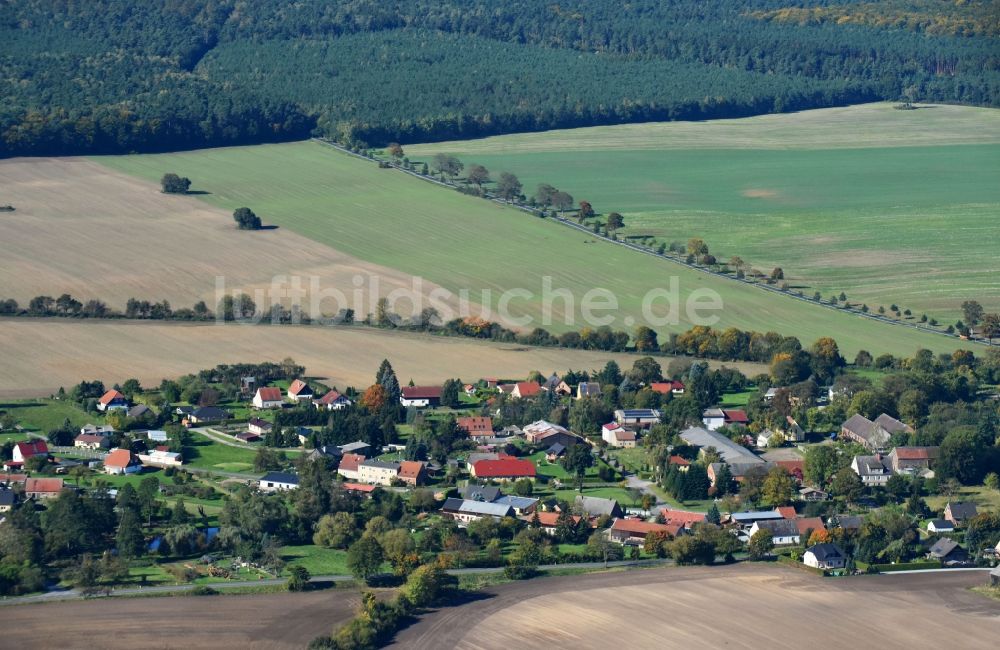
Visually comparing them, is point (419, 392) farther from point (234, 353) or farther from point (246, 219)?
point (246, 219)

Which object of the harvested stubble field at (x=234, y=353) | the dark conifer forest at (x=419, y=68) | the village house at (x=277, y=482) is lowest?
the village house at (x=277, y=482)

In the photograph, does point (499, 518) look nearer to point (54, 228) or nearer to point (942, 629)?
point (942, 629)

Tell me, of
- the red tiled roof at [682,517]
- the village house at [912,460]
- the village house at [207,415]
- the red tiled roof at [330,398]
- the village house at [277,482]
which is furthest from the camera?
the red tiled roof at [330,398]

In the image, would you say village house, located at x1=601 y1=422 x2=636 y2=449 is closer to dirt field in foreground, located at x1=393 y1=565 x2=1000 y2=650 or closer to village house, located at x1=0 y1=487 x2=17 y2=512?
dirt field in foreground, located at x1=393 y1=565 x2=1000 y2=650

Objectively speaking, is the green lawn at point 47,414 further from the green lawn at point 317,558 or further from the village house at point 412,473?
the green lawn at point 317,558

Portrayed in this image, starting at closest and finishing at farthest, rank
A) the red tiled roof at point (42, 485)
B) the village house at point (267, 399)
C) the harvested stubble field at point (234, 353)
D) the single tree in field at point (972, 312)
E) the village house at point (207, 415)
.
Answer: the red tiled roof at point (42, 485) < the village house at point (207, 415) < the village house at point (267, 399) < the harvested stubble field at point (234, 353) < the single tree in field at point (972, 312)

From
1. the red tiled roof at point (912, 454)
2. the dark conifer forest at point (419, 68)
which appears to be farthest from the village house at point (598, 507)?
the dark conifer forest at point (419, 68)

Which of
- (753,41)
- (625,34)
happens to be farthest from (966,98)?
(625,34)

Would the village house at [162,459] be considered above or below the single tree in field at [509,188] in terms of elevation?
below
